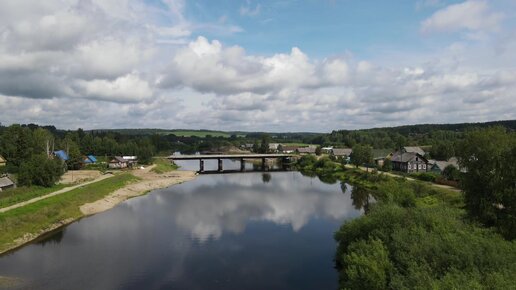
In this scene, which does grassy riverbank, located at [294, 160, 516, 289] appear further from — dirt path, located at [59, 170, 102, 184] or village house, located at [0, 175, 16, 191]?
dirt path, located at [59, 170, 102, 184]

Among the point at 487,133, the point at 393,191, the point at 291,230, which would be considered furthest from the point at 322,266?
the point at 487,133

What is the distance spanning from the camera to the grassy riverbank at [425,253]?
1544 centimetres

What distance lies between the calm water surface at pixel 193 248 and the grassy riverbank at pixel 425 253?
15.2 ft

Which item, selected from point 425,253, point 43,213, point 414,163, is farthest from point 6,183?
point 414,163

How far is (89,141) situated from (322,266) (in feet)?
358

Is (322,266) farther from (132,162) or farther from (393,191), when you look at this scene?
(132,162)

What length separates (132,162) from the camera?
10212cm

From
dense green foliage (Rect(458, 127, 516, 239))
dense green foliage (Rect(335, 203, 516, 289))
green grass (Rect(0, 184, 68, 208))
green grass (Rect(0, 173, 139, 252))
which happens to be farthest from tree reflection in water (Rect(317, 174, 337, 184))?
dense green foliage (Rect(335, 203, 516, 289))

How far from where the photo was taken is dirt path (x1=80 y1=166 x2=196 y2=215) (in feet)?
167

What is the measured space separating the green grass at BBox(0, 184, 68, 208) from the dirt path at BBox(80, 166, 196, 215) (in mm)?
6153

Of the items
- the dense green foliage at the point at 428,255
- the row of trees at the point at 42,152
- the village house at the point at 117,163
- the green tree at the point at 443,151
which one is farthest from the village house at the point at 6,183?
the green tree at the point at 443,151

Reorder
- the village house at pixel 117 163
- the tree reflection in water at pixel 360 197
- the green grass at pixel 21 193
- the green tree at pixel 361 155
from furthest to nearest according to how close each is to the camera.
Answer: the village house at pixel 117 163
the green tree at pixel 361 155
the tree reflection in water at pixel 360 197
the green grass at pixel 21 193

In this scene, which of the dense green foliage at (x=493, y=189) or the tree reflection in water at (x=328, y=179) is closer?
the dense green foliage at (x=493, y=189)

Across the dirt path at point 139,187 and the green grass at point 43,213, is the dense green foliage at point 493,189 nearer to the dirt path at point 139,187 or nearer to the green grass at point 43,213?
the green grass at point 43,213
